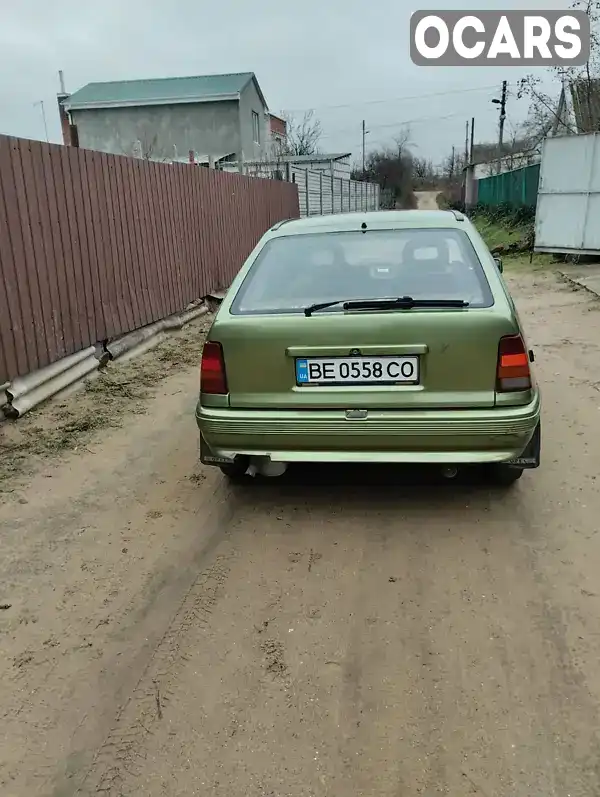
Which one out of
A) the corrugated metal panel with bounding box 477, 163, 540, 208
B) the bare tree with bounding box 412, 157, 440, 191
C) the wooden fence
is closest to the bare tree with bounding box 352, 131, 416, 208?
the bare tree with bounding box 412, 157, 440, 191

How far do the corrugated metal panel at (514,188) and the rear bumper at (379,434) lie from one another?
18427 millimetres

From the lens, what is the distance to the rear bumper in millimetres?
3125

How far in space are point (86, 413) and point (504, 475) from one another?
3478 mm

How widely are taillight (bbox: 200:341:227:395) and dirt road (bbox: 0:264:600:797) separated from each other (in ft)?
2.43

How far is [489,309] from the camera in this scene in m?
3.18

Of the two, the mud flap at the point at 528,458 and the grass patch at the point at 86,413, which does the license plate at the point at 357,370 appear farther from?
the grass patch at the point at 86,413

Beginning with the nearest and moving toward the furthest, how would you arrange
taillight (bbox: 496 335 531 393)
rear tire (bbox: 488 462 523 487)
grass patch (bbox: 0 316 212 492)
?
taillight (bbox: 496 335 531 393), rear tire (bbox: 488 462 523 487), grass patch (bbox: 0 316 212 492)

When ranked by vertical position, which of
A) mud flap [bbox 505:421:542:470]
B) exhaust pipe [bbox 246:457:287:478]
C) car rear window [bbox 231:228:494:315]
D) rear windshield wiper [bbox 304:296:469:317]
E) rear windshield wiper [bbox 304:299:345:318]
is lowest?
exhaust pipe [bbox 246:457:287:478]

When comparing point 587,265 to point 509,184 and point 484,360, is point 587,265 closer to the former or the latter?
point 509,184

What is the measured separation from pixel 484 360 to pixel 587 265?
13.1 m

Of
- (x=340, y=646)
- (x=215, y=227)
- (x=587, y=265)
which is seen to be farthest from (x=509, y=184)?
(x=340, y=646)

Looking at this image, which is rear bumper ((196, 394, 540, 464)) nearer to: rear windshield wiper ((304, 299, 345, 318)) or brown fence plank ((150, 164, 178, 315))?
rear windshield wiper ((304, 299, 345, 318))

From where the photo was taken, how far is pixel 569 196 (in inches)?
590

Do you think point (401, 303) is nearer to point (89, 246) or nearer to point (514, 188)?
point (89, 246)
